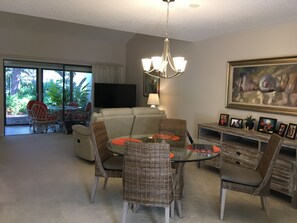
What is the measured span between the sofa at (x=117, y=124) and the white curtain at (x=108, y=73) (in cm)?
343

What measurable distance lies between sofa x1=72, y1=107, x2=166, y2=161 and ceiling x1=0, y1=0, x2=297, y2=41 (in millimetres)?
1526

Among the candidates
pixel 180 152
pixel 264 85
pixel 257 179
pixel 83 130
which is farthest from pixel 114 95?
pixel 257 179

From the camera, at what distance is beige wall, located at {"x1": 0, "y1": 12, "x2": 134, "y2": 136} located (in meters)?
6.93

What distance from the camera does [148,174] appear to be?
7.81ft

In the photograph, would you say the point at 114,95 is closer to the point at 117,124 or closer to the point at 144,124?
the point at 144,124

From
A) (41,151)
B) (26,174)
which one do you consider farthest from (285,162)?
(41,151)

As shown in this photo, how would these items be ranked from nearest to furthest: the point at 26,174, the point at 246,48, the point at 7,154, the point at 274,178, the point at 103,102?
the point at 274,178 < the point at 26,174 < the point at 246,48 < the point at 7,154 < the point at 103,102

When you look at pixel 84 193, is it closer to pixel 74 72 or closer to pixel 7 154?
pixel 7 154

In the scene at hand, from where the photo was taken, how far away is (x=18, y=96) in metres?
8.72

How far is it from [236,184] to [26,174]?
10.2 ft

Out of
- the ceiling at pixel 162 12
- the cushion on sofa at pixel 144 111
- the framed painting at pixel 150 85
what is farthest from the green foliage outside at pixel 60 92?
the ceiling at pixel 162 12

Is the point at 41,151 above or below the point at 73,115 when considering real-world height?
below

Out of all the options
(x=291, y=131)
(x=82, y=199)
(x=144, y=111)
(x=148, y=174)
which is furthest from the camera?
(x=144, y=111)

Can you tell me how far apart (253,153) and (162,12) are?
232 cm
